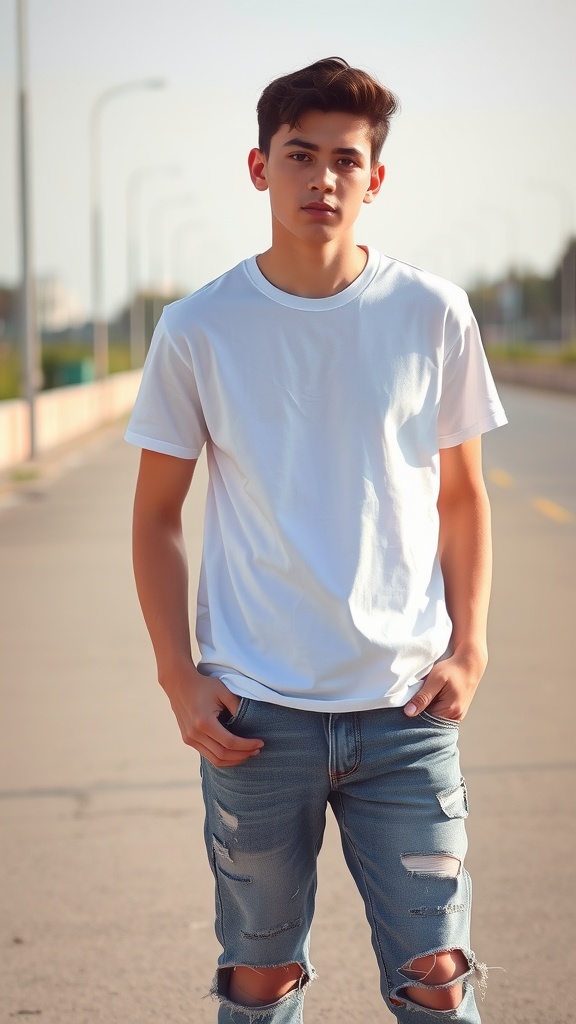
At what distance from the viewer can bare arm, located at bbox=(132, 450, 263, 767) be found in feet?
8.13

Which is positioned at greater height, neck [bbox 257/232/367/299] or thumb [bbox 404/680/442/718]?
neck [bbox 257/232/367/299]

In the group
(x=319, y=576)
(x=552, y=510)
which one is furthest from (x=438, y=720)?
(x=552, y=510)

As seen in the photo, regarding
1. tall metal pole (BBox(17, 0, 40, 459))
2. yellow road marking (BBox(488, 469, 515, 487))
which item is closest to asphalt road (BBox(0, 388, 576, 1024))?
yellow road marking (BBox(488, 469, 515, 487))

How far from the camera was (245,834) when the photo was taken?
2461 mm

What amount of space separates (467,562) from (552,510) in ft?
43.7

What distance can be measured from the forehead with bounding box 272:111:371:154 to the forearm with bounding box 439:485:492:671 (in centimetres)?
61

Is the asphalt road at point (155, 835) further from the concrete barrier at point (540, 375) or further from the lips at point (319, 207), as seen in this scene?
the concrete barrier at point (540, 375)

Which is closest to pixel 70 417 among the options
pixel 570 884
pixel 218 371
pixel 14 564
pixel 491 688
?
pixel 14 564

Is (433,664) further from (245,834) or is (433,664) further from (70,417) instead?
(70,417)

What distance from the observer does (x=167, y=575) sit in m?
2.60

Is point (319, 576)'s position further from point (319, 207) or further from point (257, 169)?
point (257, 169)

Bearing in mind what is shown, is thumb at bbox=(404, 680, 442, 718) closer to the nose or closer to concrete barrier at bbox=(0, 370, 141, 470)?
the nose

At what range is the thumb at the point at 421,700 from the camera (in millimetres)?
2438

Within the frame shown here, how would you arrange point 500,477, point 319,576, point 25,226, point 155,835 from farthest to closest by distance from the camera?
point 25,226 < point 500,477 < point 155,835 < point 319,576
